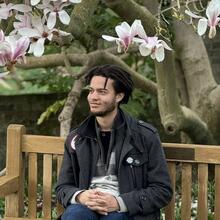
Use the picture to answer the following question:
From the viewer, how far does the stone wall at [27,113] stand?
250 inches

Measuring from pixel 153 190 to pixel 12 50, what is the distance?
3.90 ft

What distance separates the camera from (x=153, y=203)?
10.8 feet

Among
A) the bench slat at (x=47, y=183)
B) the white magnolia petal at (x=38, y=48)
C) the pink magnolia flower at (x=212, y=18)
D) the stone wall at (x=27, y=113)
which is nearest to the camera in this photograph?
the pink magnolia flower at (x=212, y=18)

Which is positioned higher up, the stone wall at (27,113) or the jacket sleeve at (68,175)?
the stone wall at (27,113)

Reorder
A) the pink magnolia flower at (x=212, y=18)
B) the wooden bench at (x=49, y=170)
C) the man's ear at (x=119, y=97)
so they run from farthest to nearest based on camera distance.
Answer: the wooden bench at (x=49, y=170), the man's ear at (x=119, y=97), the pink magnolia flower at (x=212, y=18)

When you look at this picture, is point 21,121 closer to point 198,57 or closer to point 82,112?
point 82,112

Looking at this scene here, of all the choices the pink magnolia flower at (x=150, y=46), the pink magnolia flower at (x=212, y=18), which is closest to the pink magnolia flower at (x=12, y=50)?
the pink magnolia flower at (x=150, y=46)

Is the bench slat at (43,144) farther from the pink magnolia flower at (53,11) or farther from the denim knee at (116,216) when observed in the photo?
the pink magnolia flower at (53,11)

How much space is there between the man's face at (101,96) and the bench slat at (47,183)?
60cm

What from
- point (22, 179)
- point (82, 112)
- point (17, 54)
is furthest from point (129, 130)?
point (82, 112)

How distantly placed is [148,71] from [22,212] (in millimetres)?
2765

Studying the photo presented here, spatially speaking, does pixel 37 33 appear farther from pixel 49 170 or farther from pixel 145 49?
pixel 49 170

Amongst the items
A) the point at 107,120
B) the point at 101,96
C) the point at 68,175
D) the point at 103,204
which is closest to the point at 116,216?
the point at 103,204

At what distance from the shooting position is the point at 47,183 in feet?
12.5
